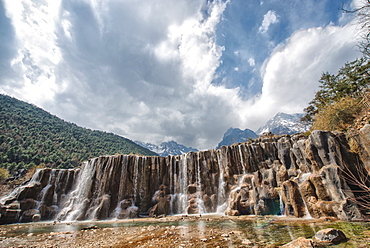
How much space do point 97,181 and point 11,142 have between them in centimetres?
7153

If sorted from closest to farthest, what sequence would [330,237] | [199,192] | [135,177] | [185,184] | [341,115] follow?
[330,237] < [341,115] < [199,192] < [185,184] < [135,177]

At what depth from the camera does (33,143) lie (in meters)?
81.8

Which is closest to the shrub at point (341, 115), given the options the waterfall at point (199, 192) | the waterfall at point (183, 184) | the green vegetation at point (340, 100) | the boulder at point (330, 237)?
the green vegetation at point (340, 100)

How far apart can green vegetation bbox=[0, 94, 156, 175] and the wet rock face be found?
135 ft

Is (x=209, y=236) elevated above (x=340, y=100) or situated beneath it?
situated beneath

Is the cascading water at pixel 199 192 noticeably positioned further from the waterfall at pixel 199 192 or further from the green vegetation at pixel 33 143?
the green vegetation at pixel 33 143

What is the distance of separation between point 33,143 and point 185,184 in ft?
280

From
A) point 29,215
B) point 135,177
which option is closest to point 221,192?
point 135,177

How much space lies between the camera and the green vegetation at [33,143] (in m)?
67.2

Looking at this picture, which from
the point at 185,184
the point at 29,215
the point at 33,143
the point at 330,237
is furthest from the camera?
the point at 33,143

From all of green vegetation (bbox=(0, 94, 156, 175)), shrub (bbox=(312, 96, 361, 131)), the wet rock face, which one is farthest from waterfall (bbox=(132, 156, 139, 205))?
green vegetation (bbox=(0, 94, 156, 175))

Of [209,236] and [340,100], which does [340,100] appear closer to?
[340,100]

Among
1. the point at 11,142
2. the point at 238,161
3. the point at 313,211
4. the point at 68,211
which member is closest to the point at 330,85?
the point at 238,161

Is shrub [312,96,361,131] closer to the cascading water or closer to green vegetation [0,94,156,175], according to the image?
the cascading water
